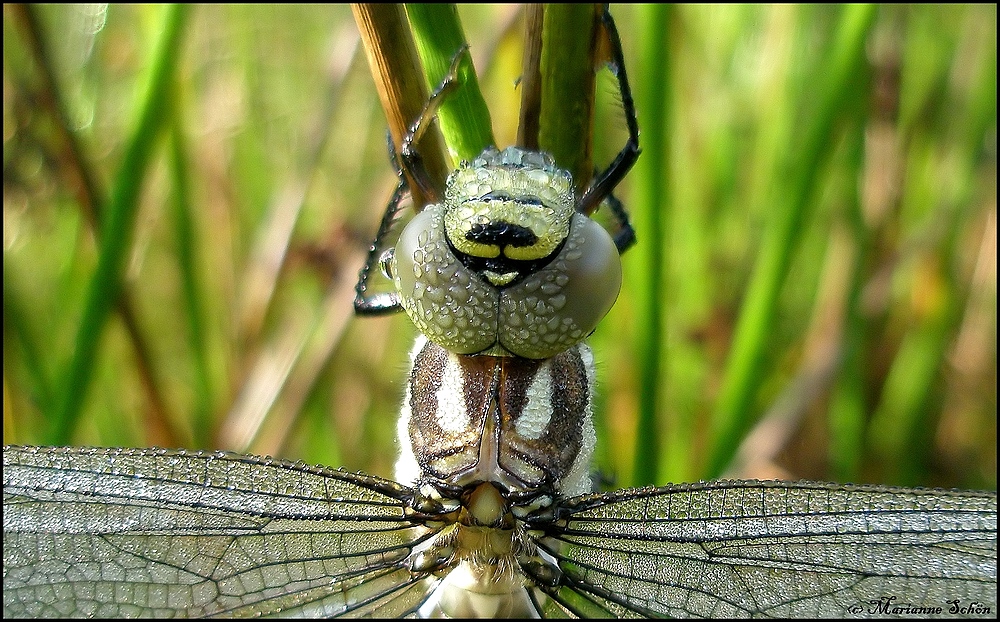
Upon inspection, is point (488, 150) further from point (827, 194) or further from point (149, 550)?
point (827, 194)

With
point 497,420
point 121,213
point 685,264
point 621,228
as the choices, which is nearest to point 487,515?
point 497,420

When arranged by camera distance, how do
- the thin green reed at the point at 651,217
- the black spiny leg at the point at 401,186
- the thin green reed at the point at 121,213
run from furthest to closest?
the thin green reed at the point at 121,213, the thin green reed at the point at 651,217, the black spiny leg at the point at 401,186

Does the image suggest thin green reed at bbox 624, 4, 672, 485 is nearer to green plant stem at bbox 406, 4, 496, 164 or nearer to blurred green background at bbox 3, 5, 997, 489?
blurred green background at bbox 3, 5, 997, 489

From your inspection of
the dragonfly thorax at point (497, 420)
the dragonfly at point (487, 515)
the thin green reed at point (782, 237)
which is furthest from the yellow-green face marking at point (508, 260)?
the thin green reed at point (782, 237)

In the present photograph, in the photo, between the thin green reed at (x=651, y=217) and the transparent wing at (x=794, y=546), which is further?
the thin green reed at (x=651, y=217)

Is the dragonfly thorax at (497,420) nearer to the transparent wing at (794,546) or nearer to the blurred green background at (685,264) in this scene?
the transparent wing at (794,546)

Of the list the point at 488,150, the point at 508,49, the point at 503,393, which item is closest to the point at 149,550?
the point at 503,393

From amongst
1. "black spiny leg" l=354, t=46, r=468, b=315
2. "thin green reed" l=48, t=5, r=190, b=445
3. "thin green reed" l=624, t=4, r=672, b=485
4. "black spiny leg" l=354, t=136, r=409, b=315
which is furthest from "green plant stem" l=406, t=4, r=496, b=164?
"thin green reed" l=48, t=5, r=190, b=445
